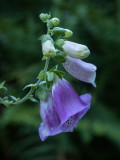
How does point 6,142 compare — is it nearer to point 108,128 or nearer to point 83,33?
point 108,128

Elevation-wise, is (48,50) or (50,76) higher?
(48,50)

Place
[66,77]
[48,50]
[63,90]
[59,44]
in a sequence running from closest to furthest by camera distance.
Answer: [48,50] < [59,44] < [63,90] < [66,77]

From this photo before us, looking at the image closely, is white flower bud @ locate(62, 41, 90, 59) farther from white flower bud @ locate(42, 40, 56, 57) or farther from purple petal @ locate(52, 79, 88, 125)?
purple petal @ locate(52, 79, 88, 125)

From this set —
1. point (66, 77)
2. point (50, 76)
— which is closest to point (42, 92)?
point (50, 76)

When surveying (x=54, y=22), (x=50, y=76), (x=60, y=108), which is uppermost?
(x=54, y=22)

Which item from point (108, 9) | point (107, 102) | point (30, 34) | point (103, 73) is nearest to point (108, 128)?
point (107, 102)

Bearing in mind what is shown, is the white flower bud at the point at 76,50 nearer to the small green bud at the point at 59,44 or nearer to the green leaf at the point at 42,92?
the small green bud at the point at 59,44

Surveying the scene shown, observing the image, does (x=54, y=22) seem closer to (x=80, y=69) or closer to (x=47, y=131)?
(x=80, y=69)
